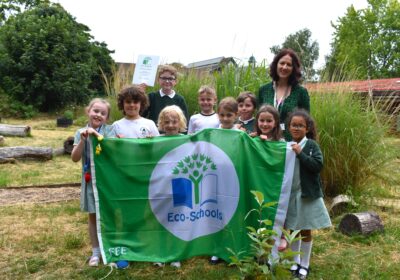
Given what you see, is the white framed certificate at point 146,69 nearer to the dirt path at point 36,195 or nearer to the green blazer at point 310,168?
the dirt path at point 36,195

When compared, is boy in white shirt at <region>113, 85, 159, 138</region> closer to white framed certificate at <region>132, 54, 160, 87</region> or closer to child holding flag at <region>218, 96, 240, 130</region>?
child holding flag at <region>218, 96, 240, 130</region>

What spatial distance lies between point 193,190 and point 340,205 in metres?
2.45

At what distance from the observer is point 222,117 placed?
140 inches

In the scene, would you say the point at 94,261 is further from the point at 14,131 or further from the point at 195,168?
the point at 14,131

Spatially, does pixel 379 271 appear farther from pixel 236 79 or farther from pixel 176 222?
pixel 236 79

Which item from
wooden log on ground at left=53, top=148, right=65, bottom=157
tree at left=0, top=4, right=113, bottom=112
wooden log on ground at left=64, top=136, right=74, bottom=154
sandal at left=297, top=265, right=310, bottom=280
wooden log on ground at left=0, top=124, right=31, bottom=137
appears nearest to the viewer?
sandal at left=297, top=265, right=310, bottom=280

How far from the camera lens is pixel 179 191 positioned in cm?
326

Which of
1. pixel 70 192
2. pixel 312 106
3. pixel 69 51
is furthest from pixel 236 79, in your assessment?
pixel 69 51

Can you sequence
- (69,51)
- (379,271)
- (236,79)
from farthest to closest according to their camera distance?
(69,51) < (236,79) < (379,271)

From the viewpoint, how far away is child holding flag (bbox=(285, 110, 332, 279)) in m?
3.11

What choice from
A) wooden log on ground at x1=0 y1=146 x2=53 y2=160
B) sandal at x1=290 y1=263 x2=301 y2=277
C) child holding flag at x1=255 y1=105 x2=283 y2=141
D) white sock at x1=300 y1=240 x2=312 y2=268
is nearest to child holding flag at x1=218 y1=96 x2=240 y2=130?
child holding flag at x1=255 y1=105 x2=283 y2=141

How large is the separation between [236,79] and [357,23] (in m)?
28.5

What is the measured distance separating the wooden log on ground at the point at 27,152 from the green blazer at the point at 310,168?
6.67 m

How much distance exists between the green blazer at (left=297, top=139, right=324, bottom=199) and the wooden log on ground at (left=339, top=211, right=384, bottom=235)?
4.61ft
